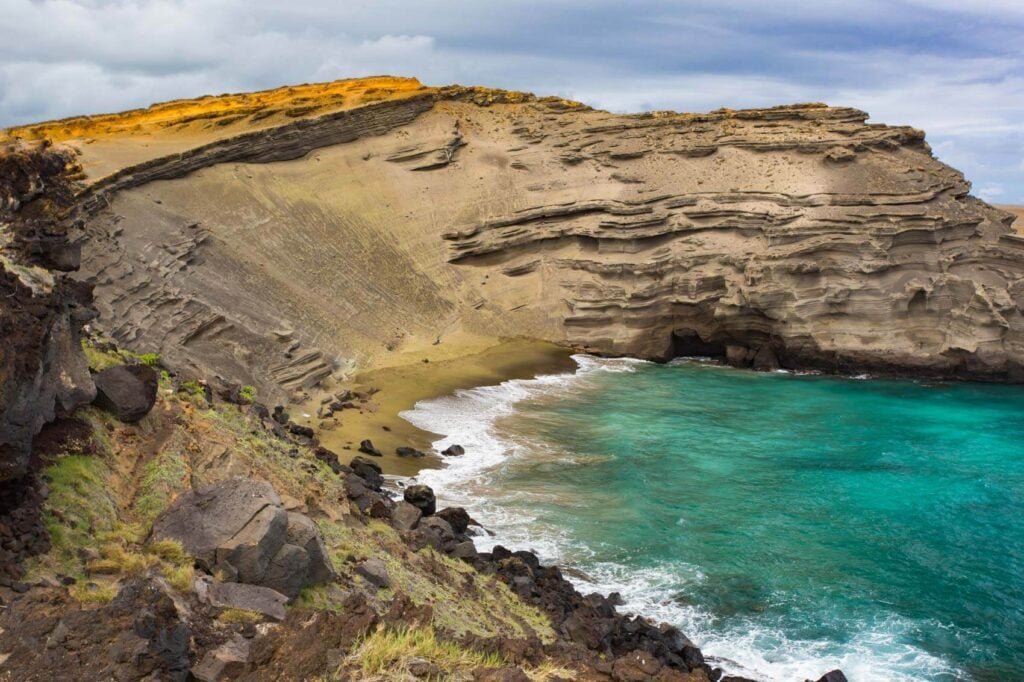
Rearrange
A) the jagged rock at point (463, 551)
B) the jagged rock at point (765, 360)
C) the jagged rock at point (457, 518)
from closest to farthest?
the jagged rock at point (463, 551) < the jagged rock at point (457, 518) < the jagged rock at point (765, 360)

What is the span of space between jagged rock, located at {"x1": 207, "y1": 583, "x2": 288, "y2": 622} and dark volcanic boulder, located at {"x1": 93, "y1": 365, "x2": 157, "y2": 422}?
146 inches

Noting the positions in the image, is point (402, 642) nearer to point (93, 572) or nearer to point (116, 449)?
point (93, 572)

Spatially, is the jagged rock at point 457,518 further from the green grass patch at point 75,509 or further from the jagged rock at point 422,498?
the green grass patch at point 75,509

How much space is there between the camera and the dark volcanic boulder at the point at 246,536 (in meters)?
9.80

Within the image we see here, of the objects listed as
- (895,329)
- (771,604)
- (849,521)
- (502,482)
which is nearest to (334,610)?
(771,604)

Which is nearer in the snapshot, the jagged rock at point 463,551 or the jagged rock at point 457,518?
the jagged rock at point 463,551

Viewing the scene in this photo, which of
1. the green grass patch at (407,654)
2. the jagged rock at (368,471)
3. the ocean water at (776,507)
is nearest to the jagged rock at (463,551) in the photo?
the ocean water at (776,507)

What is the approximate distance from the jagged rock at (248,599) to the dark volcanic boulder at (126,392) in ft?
12.1

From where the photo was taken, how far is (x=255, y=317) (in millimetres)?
31828

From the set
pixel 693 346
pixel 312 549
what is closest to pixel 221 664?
pixel 312 549

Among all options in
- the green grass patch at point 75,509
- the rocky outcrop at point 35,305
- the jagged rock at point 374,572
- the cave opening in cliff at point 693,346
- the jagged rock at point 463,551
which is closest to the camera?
the green grass patch at point 75,509

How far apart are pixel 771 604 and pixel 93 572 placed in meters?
14.0

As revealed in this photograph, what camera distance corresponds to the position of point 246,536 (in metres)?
9.94

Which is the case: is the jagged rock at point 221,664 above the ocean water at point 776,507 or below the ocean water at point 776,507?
above
